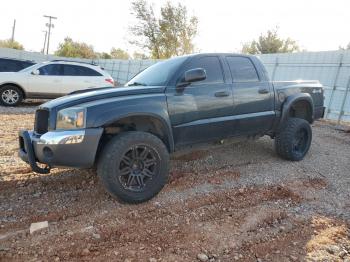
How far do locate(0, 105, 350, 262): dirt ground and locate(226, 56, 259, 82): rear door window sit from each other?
1387 millimetres

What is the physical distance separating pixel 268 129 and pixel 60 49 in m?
51.7

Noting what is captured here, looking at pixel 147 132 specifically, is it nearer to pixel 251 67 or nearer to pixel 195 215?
pixel 195 215

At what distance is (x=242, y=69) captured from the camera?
206 inches

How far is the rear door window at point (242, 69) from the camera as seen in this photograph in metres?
5.09

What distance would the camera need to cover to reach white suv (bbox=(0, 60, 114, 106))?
1148 cm

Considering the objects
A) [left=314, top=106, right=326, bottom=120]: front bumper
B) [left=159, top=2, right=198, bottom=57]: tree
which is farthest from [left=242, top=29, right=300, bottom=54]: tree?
[left=314, top=106, right=326, bottom=120]: front bumper

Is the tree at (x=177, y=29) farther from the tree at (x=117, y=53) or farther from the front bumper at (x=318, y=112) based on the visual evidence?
the front bumper at (x=318, y=112)

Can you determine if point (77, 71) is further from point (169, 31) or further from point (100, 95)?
point (169, 31)

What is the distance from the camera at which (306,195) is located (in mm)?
4602

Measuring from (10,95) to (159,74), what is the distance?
338 inches

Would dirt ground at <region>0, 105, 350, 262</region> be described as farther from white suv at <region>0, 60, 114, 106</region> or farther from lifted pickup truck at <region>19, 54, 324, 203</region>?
white suv at <region>0, 60, 114, 106</region>

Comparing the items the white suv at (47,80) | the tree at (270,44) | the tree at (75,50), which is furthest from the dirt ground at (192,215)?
the tree at (75,50)

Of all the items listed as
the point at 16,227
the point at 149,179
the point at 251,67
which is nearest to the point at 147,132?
the point at 149,179

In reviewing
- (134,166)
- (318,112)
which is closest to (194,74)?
(134,166)
